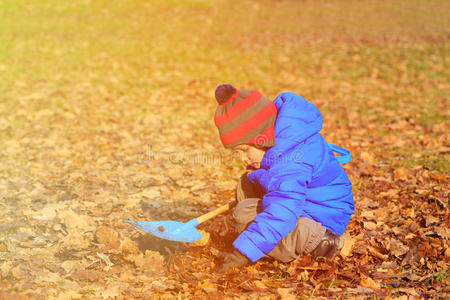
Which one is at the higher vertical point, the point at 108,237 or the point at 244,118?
the point at 244,118

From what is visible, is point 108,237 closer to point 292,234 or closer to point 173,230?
point 173,230

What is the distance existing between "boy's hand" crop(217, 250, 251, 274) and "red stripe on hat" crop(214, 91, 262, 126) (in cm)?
91

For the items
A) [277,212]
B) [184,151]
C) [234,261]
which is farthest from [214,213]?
[184,151]

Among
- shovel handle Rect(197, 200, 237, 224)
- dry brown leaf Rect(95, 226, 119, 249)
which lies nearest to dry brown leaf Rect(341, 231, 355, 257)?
→ shovel handle Rect(197, 200, 237, 224)

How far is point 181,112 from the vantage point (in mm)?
7320

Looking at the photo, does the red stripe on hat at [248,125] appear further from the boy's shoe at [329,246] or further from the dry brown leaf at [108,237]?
the dry brown leaf at [108,237]

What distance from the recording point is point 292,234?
10.6ft

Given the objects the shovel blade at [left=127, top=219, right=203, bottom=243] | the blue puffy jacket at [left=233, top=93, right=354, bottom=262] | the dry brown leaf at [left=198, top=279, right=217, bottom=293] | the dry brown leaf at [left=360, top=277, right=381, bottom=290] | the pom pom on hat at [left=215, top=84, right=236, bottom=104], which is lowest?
the dry brown leaf at [left=198, top=279, right=217, bottom=293]

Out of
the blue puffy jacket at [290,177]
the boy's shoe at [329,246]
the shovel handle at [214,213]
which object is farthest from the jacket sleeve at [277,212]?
the shovel handle at [214,213]

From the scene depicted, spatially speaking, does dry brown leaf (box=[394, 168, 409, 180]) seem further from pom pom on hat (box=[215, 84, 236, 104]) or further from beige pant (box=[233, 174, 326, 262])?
pom pom on hat (box=[215, 84, 236, 104])

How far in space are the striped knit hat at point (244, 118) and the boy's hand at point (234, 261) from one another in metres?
0.76

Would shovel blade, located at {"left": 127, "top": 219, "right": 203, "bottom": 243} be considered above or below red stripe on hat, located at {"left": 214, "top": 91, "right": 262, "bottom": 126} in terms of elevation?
below

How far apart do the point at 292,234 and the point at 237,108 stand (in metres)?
0.96

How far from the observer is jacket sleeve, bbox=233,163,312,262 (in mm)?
2969
